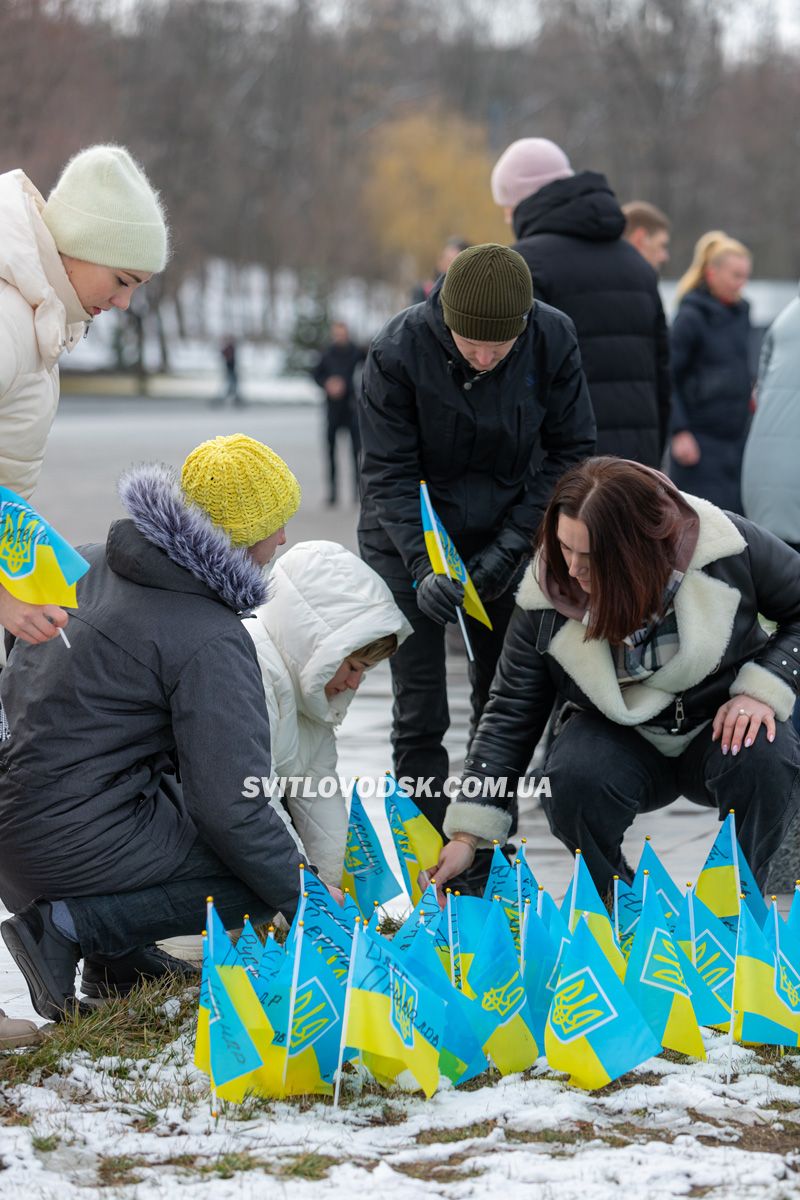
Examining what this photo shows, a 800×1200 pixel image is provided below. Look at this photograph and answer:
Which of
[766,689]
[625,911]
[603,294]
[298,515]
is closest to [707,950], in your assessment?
[625,911]

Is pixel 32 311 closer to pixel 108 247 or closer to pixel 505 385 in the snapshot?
pixel 108 247

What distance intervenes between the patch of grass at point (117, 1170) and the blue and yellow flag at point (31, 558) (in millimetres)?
1040

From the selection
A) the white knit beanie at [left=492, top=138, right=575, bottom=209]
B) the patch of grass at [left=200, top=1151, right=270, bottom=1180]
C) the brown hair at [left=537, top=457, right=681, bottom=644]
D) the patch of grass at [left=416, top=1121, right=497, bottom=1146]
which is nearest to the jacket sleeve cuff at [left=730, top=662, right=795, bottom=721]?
the brown hair at [left=537, top=457, right=681, bottom=644]

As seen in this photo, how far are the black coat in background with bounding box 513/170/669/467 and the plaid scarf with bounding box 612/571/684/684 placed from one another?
185cm

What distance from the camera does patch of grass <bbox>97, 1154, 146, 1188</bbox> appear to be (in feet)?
9.13

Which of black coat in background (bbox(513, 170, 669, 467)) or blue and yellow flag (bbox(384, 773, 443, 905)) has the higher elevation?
black coat in background (bbox(513, 170, 669, 467))

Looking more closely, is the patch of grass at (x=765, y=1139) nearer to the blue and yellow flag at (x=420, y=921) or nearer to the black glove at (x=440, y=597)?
the blue and yellow flag at (x=420, y=921)

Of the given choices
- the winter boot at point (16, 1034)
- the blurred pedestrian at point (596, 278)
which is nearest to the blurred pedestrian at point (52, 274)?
the winter boot at point (16, 1034)

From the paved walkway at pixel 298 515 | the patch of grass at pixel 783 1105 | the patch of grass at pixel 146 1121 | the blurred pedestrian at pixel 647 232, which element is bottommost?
the paved walkway at pixel 298 515

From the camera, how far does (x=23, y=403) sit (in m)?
3.41

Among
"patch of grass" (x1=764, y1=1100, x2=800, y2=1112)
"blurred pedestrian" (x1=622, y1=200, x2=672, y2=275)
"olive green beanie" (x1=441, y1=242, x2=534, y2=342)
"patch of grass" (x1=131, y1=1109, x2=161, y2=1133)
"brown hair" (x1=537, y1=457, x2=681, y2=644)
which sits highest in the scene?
"olive green beanie" (x1=441, y1=242, x2=534, y2=342)

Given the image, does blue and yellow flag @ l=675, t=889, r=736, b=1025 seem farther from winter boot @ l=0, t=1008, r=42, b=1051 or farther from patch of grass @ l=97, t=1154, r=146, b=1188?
winter boot @ l=0, t=1008, r=42, b=1051

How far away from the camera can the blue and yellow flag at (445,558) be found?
13.8 feet

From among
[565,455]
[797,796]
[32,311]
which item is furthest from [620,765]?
[32,311]
